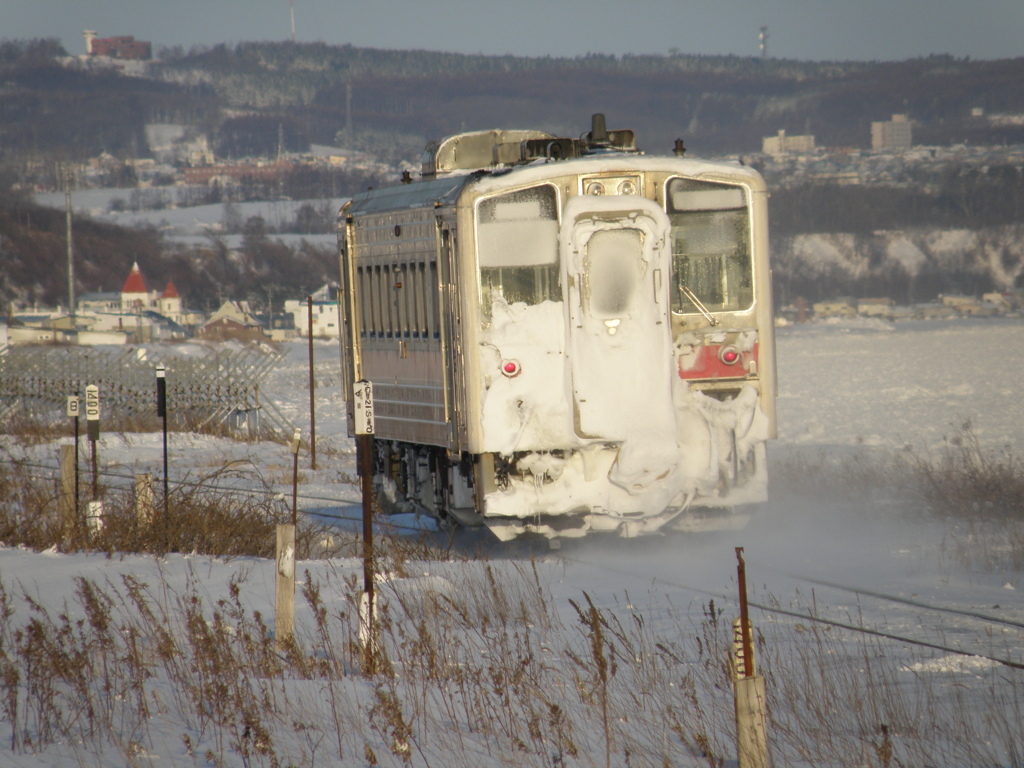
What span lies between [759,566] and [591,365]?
2.23 metres

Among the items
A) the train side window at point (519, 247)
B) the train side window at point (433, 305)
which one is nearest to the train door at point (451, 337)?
→ the train side window at point (433, 305)

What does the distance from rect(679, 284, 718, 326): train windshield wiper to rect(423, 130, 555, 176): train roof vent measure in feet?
9.66

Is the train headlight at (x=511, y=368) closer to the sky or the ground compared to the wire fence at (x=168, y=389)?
closer to the sky

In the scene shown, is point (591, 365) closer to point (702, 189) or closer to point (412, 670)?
point (702, 189)

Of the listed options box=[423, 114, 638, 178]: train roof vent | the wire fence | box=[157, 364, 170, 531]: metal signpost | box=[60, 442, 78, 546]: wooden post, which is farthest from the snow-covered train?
the wire fence

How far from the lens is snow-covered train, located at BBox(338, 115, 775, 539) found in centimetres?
1137

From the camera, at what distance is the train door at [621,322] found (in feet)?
37.2

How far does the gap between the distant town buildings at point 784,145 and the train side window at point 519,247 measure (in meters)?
139

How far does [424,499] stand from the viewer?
1434cm

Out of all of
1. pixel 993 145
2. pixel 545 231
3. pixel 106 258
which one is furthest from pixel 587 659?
pixel 106 258

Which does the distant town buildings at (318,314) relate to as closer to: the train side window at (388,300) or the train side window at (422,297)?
the train side window at (388,300)

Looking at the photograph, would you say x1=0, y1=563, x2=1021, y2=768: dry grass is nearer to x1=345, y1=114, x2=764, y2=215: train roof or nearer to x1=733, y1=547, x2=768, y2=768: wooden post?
x1=733, y1=547, x2=768, y2=768: wooden post

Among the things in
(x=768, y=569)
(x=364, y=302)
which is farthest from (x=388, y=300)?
(x=768, y=569)

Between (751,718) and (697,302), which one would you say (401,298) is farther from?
(751,718)
